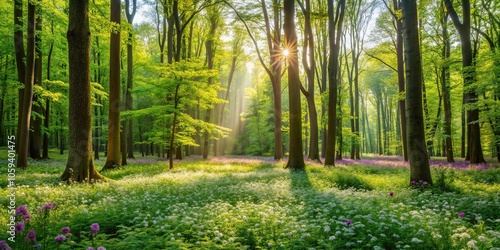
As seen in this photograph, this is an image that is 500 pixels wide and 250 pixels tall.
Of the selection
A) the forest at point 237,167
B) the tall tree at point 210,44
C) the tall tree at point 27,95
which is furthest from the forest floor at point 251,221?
the tall tree at point 210,44

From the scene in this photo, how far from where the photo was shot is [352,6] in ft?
87.4

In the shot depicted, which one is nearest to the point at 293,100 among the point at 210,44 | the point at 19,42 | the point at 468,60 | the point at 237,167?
the point at 237,167

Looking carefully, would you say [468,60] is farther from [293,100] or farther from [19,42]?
[19,42]

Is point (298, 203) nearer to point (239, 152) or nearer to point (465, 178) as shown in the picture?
point (465, 178)

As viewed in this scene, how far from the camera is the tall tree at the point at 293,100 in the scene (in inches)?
603

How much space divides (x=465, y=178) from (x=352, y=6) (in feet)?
66.5

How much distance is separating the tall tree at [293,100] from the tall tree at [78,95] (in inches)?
378

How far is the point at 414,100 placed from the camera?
9.03 meters

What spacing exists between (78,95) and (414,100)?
1093 cm

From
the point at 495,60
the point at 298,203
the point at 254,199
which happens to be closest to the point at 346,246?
the point at 298,203

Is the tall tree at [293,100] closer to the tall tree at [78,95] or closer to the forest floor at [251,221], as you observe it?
the forest floor at [251,221]

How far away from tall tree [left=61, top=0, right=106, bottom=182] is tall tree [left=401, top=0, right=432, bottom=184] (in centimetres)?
1058

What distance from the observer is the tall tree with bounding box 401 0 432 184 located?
8961mm

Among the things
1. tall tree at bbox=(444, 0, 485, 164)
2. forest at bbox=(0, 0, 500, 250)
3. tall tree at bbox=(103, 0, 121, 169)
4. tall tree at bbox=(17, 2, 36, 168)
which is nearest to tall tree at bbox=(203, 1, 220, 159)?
forest at bbox=(0, 0, 500, 250)
